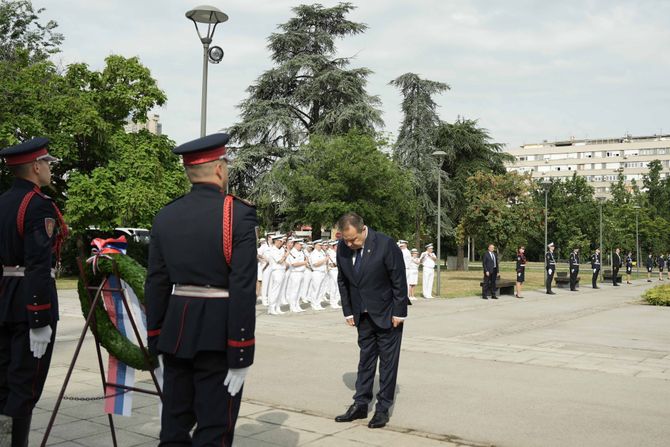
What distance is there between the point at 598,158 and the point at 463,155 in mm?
92739

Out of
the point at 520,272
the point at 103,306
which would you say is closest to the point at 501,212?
the point at 520,272

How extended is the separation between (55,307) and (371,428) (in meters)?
2.96

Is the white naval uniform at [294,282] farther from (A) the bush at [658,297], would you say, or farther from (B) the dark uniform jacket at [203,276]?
(B) the dark uniform jacket at [203,276]

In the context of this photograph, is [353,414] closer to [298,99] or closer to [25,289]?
[25,289]

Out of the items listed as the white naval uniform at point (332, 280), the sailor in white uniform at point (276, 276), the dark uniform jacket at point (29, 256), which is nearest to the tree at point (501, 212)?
the white naval uniform at point (332, 280)

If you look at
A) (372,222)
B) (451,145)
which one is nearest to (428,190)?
(451,145)

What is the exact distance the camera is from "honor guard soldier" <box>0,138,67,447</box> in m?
4.60

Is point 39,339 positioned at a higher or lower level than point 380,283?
lower

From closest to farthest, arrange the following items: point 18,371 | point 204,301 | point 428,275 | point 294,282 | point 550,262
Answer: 1. point 204,301
2. point 18,371
3. point 294,282
4. point 428,275
5. point 550,262

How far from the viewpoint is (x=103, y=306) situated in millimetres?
5238

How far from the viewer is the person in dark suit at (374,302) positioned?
6.50 metres

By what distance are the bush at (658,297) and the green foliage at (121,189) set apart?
21.1 m

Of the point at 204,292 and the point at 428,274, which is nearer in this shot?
the point at 204,292

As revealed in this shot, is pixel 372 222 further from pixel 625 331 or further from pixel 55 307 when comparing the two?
pixel 55 307
